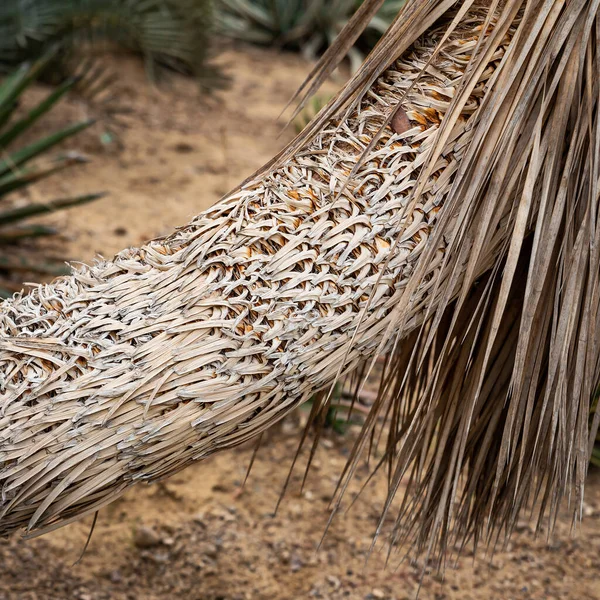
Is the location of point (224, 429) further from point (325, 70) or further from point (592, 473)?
point (592, 473)

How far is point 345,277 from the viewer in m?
1.15

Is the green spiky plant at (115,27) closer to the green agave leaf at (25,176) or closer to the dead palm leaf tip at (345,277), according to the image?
the green agave leaf at (25,176)

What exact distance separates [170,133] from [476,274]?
398 cm

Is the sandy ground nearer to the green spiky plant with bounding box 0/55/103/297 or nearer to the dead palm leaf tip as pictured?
the dead palm leaf tip

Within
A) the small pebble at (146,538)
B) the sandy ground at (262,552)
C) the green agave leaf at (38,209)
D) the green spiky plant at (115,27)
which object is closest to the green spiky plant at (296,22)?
the green spiky plant at (115,27)

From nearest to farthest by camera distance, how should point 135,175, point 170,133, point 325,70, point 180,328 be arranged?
point 180,328 → point 325,70 → point 135,175 → point 170,133

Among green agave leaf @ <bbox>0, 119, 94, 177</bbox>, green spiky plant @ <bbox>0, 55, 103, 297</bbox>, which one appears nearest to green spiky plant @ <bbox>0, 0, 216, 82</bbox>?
green spiky plant @ <bbox>0, 55, 103, 297</bbox>

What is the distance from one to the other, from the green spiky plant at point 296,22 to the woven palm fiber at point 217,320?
18.8 feet

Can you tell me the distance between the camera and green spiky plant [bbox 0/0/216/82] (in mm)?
4305

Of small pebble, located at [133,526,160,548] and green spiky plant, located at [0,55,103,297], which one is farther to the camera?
green spiky plant, located at [0,55,103,297]

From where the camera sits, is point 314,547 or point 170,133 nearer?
point 314,547

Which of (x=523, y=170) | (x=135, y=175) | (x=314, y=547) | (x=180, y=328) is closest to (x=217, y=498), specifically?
(x=314, y=547)

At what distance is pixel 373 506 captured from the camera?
2.38 metres

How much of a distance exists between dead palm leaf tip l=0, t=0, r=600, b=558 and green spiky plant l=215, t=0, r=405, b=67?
224 inches
